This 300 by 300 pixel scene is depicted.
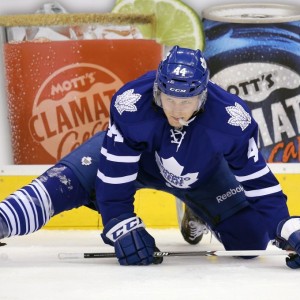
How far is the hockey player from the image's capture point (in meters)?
2.73

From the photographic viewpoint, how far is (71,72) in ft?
12.9

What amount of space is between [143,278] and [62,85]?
1.47m

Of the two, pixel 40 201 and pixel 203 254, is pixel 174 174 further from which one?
pixel 40 201

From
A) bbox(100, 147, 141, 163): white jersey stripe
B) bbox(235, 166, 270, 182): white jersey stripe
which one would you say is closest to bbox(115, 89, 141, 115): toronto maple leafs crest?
bbox(100, 147, 141, 163): white jersey stripe

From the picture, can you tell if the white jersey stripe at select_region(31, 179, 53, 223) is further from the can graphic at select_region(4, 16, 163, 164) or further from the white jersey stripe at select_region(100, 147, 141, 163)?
the can graphic at select_region(4, 16, 163, 164)

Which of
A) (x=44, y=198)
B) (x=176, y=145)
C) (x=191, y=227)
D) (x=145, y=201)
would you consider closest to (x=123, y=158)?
(x=176, y=145)

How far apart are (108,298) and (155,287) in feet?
0.52

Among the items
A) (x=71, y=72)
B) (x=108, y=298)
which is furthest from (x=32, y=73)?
(x=108, y=298)

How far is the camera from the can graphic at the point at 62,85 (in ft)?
12.8

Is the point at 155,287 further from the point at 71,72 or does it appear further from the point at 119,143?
the point at 71,72

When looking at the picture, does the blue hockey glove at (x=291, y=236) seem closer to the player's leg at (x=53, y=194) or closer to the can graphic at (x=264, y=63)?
the player's leg at (x=53, y=194)

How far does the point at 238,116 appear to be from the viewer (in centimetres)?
279

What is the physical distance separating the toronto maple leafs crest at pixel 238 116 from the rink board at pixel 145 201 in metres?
1.04

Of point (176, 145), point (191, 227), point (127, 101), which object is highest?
point (127, 101)
